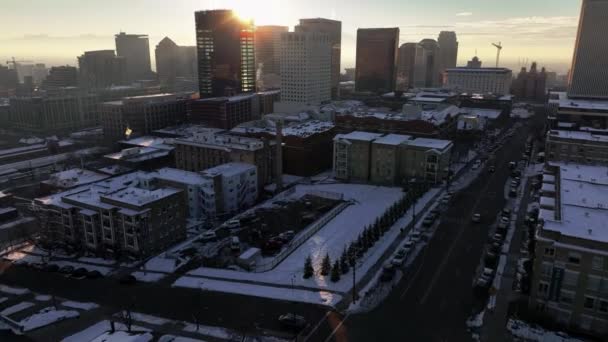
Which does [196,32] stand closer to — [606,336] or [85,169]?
[85,169]

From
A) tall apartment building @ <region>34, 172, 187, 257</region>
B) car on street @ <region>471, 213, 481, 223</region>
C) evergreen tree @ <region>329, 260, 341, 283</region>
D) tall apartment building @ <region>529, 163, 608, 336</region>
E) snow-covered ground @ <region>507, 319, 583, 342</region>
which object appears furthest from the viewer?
car on street @ <region>471, 213, 481, 223</region>

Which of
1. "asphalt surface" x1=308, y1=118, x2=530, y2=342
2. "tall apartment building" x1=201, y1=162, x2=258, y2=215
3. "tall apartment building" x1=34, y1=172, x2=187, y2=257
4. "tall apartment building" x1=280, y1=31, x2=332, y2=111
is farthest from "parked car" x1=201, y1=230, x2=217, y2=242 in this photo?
"tall apartment building" x1=280, y1=31, x2=332, y2=111

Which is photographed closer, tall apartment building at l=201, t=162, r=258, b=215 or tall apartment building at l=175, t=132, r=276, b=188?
tall apartment building at l=201, t=162, r=258, b=215

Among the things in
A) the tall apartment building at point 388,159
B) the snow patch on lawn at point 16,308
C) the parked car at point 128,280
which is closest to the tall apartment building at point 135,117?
the tall apartment building at point 388,159

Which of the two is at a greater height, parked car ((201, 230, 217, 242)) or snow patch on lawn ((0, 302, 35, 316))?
parked car ((201, 230, 217, 242))

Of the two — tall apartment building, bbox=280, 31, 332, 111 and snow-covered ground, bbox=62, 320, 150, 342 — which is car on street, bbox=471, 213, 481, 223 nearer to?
snow-covered ground, bbox=62, 320, 150, 342

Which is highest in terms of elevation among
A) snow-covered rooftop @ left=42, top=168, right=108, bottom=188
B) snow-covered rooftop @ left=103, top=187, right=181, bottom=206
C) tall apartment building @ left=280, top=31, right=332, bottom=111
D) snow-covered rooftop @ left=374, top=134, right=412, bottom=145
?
tall apartment building @ left=280, top=31, right=332, bottom=111

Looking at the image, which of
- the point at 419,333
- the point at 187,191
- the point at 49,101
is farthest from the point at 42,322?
the point at 49,101
